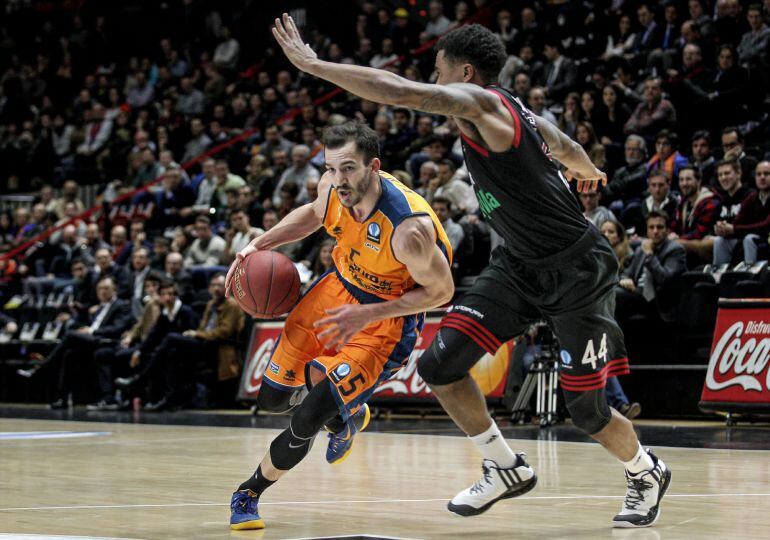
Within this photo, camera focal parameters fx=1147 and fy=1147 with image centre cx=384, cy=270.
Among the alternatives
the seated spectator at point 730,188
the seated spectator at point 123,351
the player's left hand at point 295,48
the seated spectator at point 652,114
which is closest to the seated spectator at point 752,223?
the seated spectator at point 730,188

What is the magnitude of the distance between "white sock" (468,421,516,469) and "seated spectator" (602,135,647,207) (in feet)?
24.3

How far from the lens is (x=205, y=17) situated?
2228cm

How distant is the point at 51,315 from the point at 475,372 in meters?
7.20

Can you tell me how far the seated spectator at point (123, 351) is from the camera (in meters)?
13.2

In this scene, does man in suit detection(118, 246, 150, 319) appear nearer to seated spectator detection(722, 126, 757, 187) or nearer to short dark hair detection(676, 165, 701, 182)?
short dark hair detection(676, 165, 701, 182)

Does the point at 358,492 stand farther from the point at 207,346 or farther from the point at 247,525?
the point at 207,346

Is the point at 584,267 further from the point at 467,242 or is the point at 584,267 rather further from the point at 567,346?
the point at 467,242

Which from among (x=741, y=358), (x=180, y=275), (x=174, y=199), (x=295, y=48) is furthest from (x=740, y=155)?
(x=174, y=199)

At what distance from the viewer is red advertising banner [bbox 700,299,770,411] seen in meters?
9.02

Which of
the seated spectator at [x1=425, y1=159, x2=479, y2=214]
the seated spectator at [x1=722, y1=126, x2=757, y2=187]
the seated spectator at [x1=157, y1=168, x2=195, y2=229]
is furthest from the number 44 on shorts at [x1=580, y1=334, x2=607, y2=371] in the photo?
the seated spectator at [x1=157, y1=168, x2=195, y2=229]

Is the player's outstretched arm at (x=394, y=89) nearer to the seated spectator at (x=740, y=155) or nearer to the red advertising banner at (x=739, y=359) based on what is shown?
the red advertising banner at (x=739, y=359)

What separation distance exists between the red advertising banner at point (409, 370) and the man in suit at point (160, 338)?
122 cm

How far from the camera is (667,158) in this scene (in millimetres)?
11578

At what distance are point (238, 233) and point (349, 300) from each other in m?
8.32
